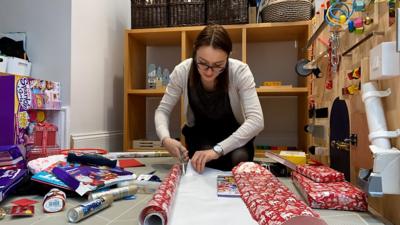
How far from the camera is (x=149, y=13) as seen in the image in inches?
75.2

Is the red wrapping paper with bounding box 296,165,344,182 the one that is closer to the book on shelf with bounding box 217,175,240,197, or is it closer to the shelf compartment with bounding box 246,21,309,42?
the book on shelf with bounding box 217,175,240,197

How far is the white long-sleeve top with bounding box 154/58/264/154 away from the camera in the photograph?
123 centimetres

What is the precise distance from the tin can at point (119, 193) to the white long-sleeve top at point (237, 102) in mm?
397

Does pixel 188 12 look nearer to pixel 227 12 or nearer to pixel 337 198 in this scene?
pixel 227 12

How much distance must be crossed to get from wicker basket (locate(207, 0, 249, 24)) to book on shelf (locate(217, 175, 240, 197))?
1069mm

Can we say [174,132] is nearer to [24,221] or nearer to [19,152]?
[19,152]

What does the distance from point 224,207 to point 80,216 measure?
13.0 inches

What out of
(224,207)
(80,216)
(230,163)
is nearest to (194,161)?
(230,163)

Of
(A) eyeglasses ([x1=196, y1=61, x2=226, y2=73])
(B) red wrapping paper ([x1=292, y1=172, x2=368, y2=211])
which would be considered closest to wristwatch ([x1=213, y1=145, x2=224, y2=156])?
(A) eyeglasses ([x1=196, y1=61, x2=226, y2=73])

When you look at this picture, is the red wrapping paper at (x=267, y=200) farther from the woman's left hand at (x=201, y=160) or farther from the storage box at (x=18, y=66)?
the storage box at (x=18, y=66)

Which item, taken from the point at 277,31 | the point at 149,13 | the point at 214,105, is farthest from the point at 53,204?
the point at 277,31

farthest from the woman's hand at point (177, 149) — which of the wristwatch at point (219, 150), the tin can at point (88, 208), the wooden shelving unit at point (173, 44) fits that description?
the wooden shelving unit at point (173, 44)

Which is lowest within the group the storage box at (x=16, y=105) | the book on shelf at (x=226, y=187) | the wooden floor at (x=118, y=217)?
the wooden floor at (x=118, y=217)

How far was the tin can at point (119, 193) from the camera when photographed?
0.84 metres
